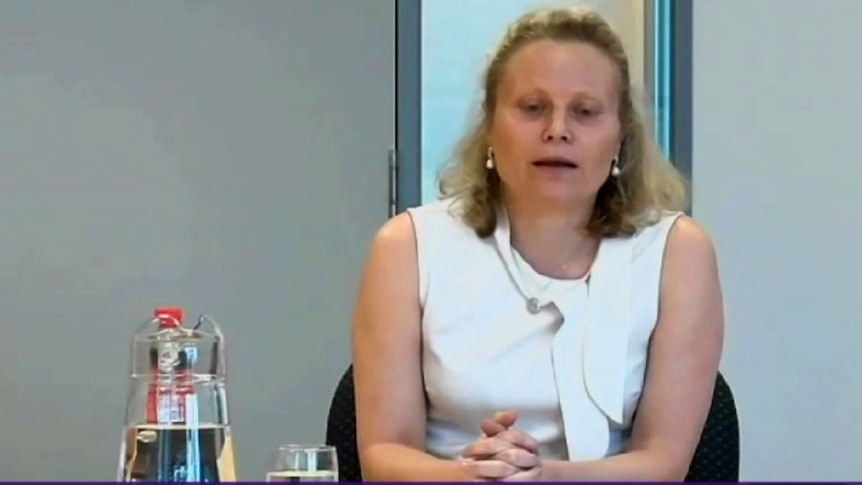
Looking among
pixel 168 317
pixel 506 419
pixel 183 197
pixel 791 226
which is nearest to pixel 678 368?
pixel 506 419

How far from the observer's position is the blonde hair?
1719mm

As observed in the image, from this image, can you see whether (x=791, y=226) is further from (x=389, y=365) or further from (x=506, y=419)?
(x=506, y=419)

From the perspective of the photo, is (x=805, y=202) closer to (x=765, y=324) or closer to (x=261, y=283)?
(x=765, y=324)

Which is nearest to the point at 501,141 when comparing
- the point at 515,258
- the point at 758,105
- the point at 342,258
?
the point at 515,258

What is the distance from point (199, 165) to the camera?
8.76 feet

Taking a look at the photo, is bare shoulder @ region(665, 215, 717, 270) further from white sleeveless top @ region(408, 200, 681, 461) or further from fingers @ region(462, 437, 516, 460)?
fingers @ region(462, 437, 516, 460)

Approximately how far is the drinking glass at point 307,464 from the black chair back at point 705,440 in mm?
562

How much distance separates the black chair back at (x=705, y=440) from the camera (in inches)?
63.1

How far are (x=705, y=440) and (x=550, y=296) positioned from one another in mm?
272

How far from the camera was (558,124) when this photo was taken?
5.32 ft

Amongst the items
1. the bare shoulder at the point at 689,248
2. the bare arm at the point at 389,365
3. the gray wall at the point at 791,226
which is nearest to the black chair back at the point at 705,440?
the bare arm at the point at 389,365

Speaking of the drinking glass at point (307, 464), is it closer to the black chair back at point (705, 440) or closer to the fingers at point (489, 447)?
the fingers at point (489, 447)

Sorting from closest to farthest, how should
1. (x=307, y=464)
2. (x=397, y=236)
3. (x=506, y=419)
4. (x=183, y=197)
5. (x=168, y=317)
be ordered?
1. (x=307, y=464)
2. (x=168, y=317)
3. (x=506, y=419)
4. (x=397, y=236)
5. (x=183, y=197)

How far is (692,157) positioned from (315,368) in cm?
96
